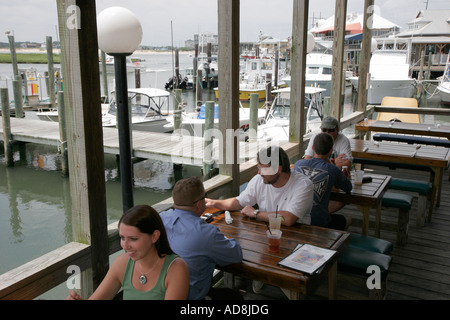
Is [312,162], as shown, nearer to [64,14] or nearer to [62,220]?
[64,14]

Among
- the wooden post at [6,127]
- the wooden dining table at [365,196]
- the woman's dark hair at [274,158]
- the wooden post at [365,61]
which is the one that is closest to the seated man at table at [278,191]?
the woman's dark hair at [274,158]

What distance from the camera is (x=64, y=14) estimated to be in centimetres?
178

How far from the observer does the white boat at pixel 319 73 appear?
21.8 m

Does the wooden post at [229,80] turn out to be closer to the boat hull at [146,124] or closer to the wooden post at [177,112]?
the wooden post at [177,112]

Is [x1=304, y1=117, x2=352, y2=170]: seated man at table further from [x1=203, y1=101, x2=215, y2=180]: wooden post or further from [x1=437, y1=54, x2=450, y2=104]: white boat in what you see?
[x1=437, y1=54, x2=450, y2=104]: white boat

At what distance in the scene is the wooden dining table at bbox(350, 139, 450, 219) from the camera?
4172 millimetres

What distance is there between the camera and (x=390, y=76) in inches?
891

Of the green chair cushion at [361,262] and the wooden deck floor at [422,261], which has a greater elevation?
the green chair cushion at [361,262]

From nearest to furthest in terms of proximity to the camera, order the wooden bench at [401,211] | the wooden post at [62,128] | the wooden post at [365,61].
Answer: the wooden bench at [401,211] < the wooden post at [365,61] < the wooden post at [62,128]

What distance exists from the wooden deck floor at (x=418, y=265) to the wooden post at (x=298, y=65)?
3.44 feet

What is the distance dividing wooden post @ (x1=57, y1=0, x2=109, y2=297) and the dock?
22.0 feet

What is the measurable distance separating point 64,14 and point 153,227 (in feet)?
3.29

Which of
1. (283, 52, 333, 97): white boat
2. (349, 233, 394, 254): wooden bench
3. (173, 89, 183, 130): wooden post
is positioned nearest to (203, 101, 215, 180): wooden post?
(173, 89, 183, 130): wooden post
